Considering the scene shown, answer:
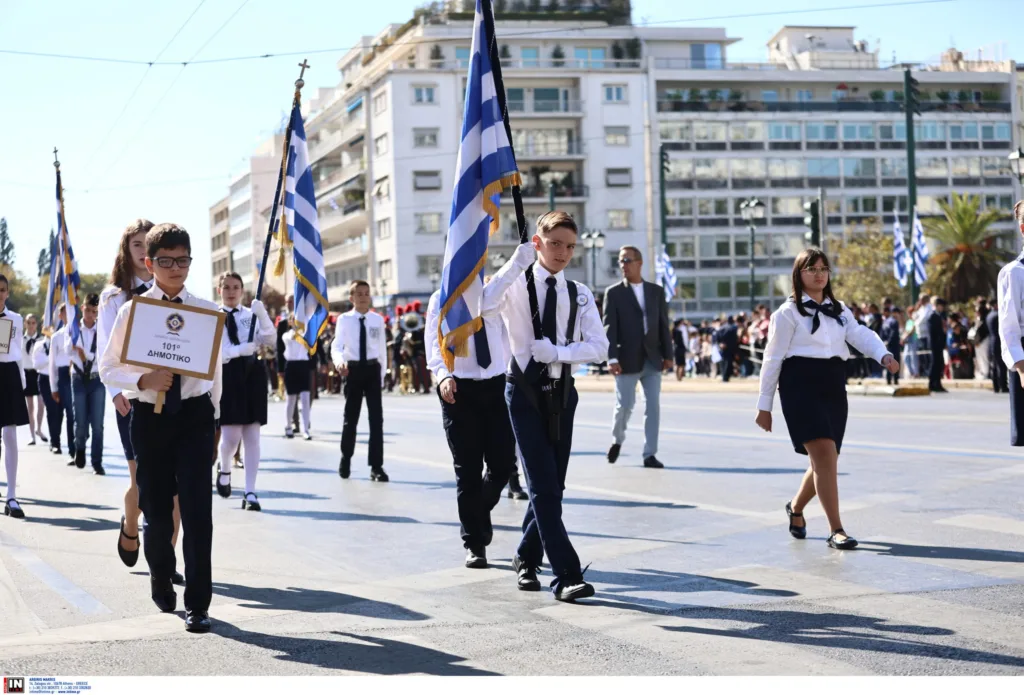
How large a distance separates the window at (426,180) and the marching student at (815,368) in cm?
7295

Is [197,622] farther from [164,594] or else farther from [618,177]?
[618,177]

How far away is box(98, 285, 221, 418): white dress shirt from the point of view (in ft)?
22.0

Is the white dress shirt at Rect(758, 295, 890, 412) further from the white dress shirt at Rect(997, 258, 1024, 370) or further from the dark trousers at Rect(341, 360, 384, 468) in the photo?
the dark trousers at Rect(341, 360, 384, 468)

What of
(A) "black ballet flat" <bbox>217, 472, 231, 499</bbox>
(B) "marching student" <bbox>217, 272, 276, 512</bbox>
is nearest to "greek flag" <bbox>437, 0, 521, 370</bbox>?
(B) "marching student" <bbox>217, 272, 276, 512</bbox>

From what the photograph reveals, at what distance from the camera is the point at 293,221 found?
51.4 ft

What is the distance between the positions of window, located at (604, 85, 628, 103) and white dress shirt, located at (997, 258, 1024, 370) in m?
76.7

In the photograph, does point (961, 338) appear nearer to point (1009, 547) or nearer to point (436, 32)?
point (1009, 547)

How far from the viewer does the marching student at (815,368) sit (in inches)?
341

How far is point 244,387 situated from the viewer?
11914 millimetres

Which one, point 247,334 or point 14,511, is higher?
point 247,334

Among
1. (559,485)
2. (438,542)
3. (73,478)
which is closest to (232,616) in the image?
(559,485)

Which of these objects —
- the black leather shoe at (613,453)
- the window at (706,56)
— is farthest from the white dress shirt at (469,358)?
the window at (706,56)

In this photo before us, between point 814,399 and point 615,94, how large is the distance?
76655mm

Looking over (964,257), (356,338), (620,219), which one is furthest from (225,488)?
(620,219)
